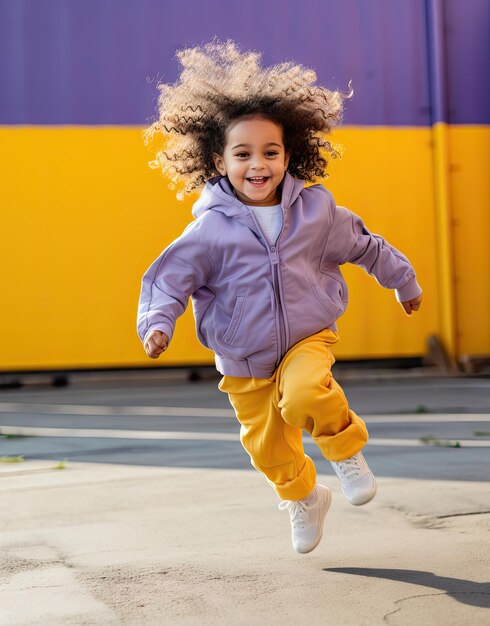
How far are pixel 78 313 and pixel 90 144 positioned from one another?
62.0 inches

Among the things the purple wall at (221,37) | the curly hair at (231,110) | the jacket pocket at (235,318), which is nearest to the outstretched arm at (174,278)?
the jacket pocket at (235,318)

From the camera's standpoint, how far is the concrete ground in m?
2.87

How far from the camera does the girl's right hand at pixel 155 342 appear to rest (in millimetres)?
3146

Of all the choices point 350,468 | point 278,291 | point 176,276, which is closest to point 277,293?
point 278,291

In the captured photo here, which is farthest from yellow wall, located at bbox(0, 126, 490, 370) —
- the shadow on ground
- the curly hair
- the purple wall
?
the shadow on ground

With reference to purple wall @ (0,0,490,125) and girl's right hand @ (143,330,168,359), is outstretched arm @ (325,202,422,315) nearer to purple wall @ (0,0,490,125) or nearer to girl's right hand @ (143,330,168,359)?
girl's right hand @ (143,330,168,359)

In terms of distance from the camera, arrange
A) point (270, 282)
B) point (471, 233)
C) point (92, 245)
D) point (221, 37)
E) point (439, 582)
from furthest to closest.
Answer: point (471, 233) → point (221, 37) → point (92, 245) → point (270, 282) → point (439, 582)

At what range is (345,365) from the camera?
1018cm

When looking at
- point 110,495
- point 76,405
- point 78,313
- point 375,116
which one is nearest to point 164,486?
point 110,495

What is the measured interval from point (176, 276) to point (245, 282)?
22 centimetres

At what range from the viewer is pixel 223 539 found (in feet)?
12.0

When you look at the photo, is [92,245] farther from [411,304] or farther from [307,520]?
[307,520]

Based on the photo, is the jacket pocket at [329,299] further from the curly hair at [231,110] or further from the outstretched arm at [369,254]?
the curly hair at [231,110]

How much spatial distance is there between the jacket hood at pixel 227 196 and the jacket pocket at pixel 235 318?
27 centimetres
